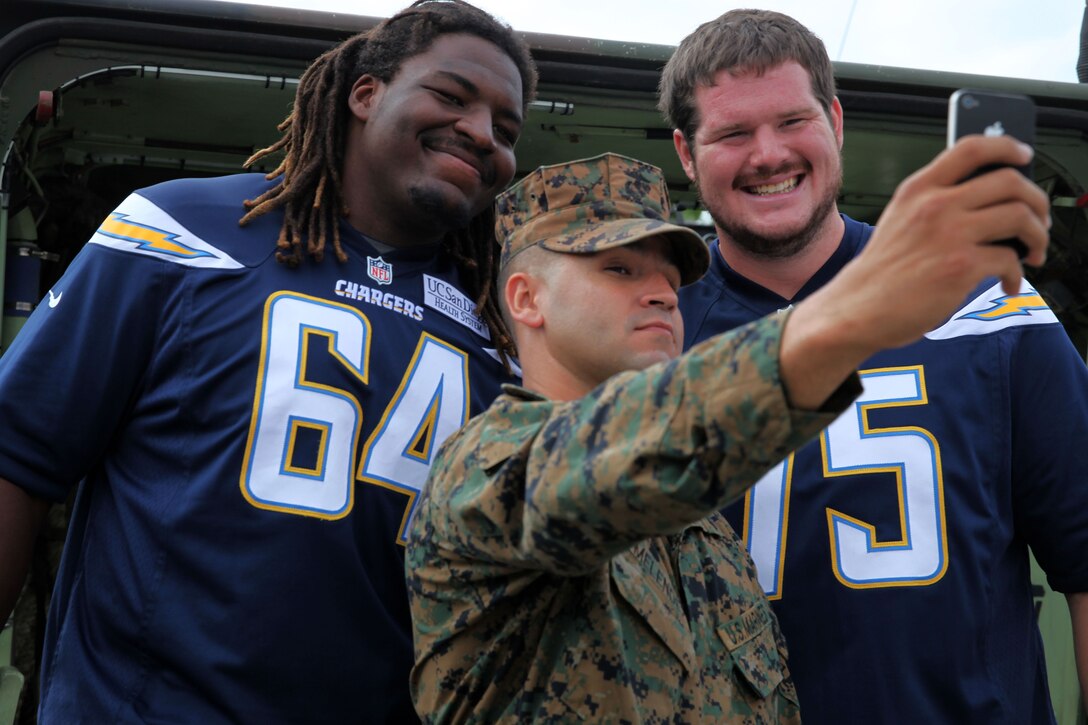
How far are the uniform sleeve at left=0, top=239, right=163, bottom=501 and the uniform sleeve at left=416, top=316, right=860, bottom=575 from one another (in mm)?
907

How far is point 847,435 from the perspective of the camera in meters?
2.07

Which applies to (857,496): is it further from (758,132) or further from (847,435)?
(758,132)

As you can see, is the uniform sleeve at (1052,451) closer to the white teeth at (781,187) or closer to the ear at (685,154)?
the white teeth at (781,187)

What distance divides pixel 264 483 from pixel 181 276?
381 millimetres

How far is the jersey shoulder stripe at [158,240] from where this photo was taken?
78.6 inches

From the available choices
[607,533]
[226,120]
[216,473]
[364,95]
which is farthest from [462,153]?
[226,120]

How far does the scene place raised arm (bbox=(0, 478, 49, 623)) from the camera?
191 centimetres

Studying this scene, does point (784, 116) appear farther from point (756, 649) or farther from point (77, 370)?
point (77, 370)

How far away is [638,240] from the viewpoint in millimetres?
1626

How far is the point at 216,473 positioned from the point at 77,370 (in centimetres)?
28

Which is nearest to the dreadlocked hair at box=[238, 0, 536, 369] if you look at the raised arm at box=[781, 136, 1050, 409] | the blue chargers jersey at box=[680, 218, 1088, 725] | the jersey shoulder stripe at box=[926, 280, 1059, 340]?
the blue chargers jersey at box=[680, 218, 1088, 725]

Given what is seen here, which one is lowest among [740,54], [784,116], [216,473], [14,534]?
[14,534]

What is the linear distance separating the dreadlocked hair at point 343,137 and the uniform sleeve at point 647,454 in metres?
0.95

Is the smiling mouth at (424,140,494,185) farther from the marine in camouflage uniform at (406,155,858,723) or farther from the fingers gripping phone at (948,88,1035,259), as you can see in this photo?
the fingers gripping phone at (948,88,1035,259)
